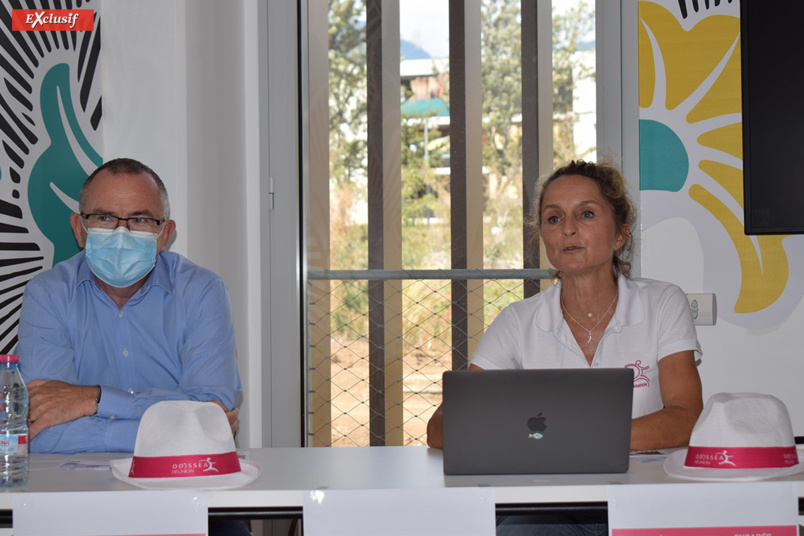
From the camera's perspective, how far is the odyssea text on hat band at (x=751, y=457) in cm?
136

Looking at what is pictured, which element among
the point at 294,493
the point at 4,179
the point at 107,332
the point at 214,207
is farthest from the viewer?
the point at 214,207

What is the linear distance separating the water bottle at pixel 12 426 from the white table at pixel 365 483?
0.12ft

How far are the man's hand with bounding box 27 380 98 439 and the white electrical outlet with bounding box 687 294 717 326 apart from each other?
6.75 feet

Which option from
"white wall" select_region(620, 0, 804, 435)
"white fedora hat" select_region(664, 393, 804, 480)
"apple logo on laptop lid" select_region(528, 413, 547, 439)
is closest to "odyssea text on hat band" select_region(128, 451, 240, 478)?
"apple logo on laptop lid" select_region(528, 413, 547, 439)

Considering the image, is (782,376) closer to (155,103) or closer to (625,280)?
(625,280)

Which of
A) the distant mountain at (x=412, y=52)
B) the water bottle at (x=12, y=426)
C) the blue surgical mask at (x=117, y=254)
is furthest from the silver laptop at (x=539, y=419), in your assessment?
the distant mountain at (x=412, y=52)

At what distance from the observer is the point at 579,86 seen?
311cm

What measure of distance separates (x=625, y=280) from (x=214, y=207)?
1401 millimetres

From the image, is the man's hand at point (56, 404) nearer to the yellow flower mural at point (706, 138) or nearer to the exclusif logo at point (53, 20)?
the exclusif logo at point (53, 20)

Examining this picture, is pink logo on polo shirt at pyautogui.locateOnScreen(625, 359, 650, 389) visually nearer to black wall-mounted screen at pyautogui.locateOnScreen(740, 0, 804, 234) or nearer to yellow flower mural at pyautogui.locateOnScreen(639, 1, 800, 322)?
black wall-mounted screen at pyautogui.locateOnScreen(740, 0, 804, 234)

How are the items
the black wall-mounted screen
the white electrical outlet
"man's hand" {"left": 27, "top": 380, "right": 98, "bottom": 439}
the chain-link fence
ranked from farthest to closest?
the chain-link fence → the white electrical outlet → the black wall-mounted screen → "man's hand" {"left": 27, "top": 380, "right": 98, "bottom": 439}

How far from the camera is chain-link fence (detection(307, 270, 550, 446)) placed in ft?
10.2

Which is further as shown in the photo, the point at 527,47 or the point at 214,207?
the point at 527,47

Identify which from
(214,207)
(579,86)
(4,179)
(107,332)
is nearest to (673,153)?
(579,86)
